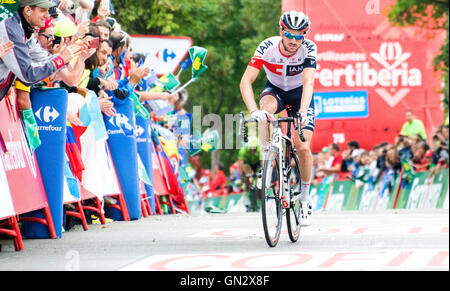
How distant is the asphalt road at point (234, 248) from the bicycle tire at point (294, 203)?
12 centimetres

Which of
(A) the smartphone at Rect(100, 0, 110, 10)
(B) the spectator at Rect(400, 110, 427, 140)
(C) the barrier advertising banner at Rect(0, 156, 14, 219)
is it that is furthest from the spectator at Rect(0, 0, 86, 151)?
(B) the spectator at Rect(400, 110, 427, 140)

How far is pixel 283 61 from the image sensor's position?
28.5ft

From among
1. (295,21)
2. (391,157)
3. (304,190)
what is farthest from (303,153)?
(391,157)

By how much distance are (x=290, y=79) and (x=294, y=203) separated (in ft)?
3.90

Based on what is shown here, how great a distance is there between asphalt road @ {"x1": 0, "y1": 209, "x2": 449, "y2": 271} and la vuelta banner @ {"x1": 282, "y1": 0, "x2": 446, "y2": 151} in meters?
12.0

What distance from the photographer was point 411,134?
21516 mm

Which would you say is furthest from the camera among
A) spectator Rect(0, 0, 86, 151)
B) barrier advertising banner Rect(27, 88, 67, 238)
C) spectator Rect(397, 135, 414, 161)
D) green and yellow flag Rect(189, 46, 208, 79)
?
spectator Rect(397, 135, 414, 161)

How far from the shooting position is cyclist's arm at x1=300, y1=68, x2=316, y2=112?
828 cm

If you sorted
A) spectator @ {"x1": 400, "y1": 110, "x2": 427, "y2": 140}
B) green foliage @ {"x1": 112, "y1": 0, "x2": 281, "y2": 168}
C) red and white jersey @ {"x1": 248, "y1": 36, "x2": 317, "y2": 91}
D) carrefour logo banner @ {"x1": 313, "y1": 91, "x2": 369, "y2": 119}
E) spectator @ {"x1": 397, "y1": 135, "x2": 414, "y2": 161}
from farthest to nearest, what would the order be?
spectator @ {"x1": 400, "y1": 110, "x2": 427, "y2": 140}, spectator @ {"x1": 397, "y1": 135, "x2": 414, "y2": 161}, carrefour logo banner @ {"x1": 313, "y1": 91, "x2": 369, "y2": 119}, green foliage @ {"x1": 112, "y1": 0, "x2": 281, "y2": 168}, red and white jersey @ {"x1": 248, "y1": 36, "x2": 317, "y2": 91}

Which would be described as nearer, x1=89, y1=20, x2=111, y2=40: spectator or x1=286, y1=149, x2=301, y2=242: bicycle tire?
x1=286, y1=149, x2=301, y2=242: bicycle tire

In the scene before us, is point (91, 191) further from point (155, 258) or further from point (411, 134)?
point (411, 134)

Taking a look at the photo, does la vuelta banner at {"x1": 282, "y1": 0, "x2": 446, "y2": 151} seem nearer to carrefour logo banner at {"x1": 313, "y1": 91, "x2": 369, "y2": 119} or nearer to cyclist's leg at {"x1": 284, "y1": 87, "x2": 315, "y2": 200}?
carrefour logo banner at {"x1": 313, "y1": 91, "x2": 369, "y2": 119}

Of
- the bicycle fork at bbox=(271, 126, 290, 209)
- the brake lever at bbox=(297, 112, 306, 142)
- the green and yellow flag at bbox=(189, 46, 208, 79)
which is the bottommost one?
the bicycle fork at bbox=(271, 126, 290, 209)
